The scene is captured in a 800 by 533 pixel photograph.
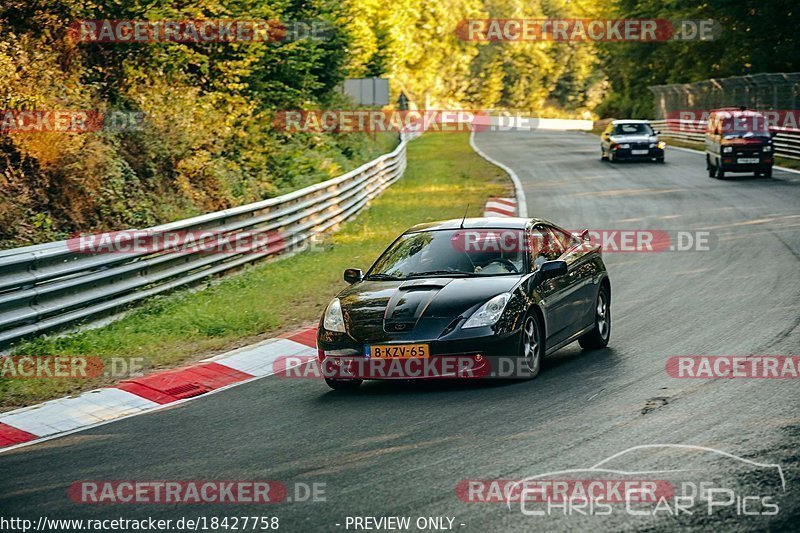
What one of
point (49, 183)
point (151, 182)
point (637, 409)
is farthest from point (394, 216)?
point (637, 409)

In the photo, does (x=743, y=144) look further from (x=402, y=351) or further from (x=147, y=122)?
(x=402, y=351)

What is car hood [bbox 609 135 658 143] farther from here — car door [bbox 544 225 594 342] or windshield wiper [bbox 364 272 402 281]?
windshield wiper [bbox 364 272 402 281]

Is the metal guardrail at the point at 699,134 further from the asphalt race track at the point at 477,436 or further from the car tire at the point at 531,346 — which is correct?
the car tire at the point at 531,346

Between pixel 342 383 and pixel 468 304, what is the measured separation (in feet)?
4.39

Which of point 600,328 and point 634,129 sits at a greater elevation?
point 634,129

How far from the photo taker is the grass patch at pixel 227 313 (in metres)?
10.7

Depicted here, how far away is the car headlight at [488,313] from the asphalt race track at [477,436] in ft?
1.79

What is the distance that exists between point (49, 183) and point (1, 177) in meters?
0.80

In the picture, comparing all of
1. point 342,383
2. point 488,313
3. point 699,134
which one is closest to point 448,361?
point 488,313

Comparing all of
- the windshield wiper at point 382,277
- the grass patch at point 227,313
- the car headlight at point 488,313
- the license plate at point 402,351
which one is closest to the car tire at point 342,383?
the license plate at point 402,351

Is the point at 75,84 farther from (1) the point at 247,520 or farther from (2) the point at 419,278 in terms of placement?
(1) the point at 247,520

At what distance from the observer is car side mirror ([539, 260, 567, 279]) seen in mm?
9727

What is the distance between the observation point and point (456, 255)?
33.2ft

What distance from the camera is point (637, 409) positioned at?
7.96 m
